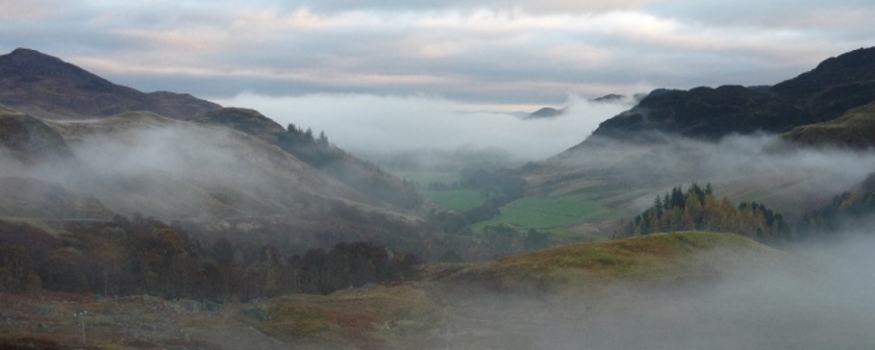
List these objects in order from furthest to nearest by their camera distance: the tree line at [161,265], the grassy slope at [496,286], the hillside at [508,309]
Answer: the tree line at [161,265] → the grassy slope at [496,286] → the hillside at [508,309]

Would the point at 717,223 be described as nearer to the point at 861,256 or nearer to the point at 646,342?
the point at 861,256

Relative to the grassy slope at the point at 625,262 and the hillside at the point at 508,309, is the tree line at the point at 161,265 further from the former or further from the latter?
the grassy slope at the point at 625,262

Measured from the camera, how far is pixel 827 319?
8519 cm

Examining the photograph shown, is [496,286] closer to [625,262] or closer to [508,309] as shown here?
[508,309]

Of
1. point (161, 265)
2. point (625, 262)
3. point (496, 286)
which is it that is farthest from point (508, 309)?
point (161, 265)

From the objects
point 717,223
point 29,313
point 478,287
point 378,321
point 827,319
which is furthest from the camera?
point 717,223

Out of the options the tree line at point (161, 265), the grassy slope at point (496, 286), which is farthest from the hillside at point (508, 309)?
the tree line at point (161, 265)

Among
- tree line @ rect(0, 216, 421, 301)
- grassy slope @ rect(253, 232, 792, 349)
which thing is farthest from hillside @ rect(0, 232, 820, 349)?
tree line @ rect(0, 216, 421, 301)

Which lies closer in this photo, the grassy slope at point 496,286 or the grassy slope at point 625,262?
the grassy slope at point 496,286

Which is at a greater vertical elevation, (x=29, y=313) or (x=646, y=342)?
(x=29, y=313)

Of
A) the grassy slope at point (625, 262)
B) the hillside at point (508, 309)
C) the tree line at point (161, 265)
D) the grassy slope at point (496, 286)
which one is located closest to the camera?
the hillside at point (508, 309)

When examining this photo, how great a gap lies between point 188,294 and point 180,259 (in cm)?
2068

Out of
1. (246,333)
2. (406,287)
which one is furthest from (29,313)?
(406,287)

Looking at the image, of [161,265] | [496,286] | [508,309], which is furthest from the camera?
[161,265]
